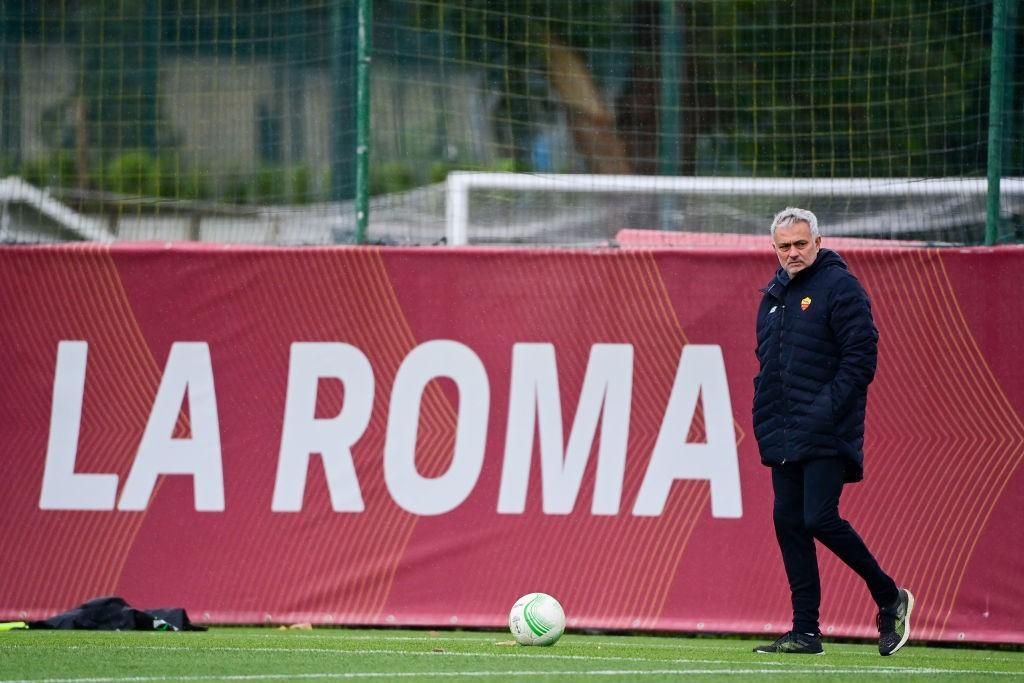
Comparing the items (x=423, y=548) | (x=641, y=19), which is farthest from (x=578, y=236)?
(x=423, y=548)

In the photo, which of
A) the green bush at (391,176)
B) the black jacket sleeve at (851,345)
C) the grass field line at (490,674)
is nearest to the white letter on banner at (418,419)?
the green bush at (391,176)

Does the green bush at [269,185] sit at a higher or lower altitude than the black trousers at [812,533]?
higher

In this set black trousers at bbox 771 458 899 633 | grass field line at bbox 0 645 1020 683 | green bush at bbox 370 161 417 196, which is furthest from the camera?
green bush at bbox 370 161 417 196

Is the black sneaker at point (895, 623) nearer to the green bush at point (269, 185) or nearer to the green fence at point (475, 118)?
the green fence at point (475, 118)

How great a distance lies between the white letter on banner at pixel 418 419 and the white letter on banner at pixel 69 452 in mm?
1516

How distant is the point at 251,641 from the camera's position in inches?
284

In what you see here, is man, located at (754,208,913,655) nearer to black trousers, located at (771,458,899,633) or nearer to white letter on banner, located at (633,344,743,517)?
black trousers, located at (771,458,899,633)

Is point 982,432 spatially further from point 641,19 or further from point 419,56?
point 419,56

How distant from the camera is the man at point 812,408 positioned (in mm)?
6508

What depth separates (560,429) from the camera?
8336 mm

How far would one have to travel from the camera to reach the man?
6508 mm

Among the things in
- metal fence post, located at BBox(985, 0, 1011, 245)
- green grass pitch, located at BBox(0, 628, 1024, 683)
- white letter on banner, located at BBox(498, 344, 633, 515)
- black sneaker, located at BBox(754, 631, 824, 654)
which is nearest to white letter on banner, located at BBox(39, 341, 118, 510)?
green grass pitch, located at BBox(0, 628, 1024, 683)

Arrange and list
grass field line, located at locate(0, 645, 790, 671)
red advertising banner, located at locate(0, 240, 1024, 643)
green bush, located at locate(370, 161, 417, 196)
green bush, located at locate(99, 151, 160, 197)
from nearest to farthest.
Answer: grass field line, located at locate(0, 645, 790, 671)
red advertising banner, located at locate(0, 240, 1024, 643)
green bush, located at locate(370, 161, 417, 196)
green bush, located at locate(99, 151, 160, 197)

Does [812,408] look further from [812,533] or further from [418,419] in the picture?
[418,419]
